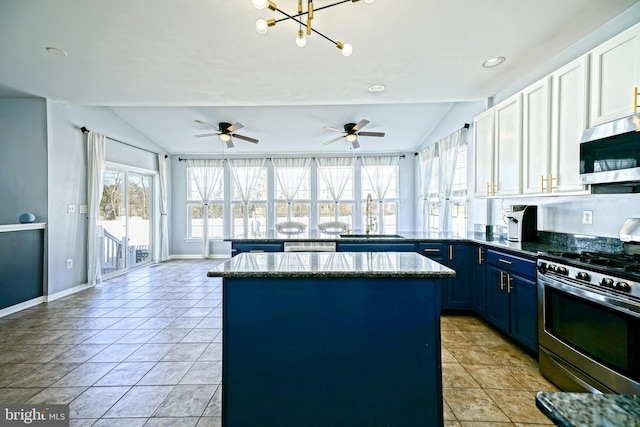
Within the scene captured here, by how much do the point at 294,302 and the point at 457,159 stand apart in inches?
163

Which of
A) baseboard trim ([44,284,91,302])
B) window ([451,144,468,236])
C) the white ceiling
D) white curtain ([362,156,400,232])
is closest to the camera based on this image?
the white ceiling

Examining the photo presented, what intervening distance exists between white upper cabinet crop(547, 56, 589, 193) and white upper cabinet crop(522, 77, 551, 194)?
1.9 inches

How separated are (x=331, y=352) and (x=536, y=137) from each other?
2.61m

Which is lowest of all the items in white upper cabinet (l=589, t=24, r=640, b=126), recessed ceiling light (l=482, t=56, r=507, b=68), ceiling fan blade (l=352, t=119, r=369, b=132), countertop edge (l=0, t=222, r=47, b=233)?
countertop edge (l=0, t=222, r=47, b=233)

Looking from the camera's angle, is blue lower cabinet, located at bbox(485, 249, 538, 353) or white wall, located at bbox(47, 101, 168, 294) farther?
white wall, located at bbox(47, 101, 168, 294)

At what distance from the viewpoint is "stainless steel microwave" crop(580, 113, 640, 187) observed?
A: 167cm

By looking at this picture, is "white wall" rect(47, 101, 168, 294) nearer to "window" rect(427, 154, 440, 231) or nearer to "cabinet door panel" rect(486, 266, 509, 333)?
"cabinet door panel" rect(486, 266, 509, 333)

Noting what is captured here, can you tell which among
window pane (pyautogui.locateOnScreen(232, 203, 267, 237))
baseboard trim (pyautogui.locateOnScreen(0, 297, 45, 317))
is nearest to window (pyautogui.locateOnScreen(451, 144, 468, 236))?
window pane (pyautogui.locateOnScreen(232, 203, 267, 237))

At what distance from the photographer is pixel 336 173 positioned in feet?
22.6

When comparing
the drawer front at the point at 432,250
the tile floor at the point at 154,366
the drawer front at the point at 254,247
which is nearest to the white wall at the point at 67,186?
the tile floor at the point at 154,366

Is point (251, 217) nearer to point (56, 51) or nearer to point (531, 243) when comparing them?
point (56, 51)

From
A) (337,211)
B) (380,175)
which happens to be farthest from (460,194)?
(337,211)

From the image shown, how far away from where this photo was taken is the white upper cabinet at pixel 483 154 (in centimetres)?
322

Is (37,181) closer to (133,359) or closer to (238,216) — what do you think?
(133,359)
